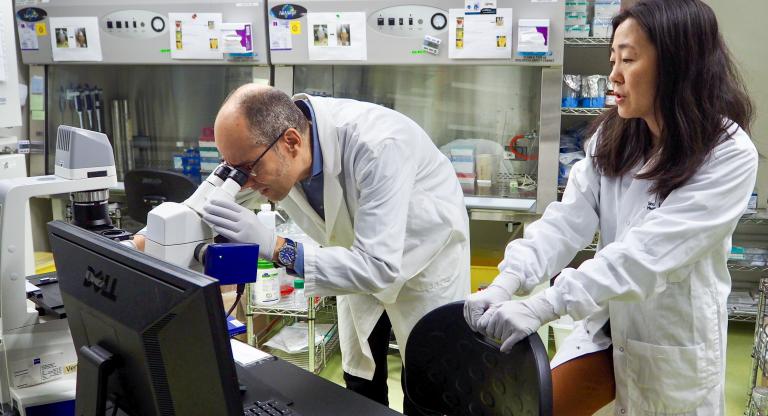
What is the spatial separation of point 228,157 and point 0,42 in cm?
102

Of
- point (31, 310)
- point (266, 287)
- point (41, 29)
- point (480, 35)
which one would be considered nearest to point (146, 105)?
point (41, 29)

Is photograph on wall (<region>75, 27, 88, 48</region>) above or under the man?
above

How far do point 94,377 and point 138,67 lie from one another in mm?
3179

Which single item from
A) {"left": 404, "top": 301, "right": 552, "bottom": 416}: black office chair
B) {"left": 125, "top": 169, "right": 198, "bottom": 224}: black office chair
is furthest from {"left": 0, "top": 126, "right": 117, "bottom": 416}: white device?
{"left": 125, "top": 169, "right": 198, "bottom": 224}: black office chair

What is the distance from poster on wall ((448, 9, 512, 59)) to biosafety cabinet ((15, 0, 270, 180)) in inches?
36.4

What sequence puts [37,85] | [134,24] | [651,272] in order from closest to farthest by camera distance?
1. [651,272]
2. [134,24]
3. [37,85]

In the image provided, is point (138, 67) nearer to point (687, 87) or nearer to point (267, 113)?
point (267, 113)

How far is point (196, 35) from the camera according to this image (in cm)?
323

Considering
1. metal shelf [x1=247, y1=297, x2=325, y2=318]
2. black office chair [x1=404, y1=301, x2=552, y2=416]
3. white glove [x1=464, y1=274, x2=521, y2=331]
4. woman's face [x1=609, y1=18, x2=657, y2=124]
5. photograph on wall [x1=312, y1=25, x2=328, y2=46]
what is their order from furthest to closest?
photograph on wall [x1=312, y1=25, x2=328, y2=46] < metal shelf [x1=247, y1=297, x2=325, y2=318] < woman's face [x1=609, y1=18, x2=657, y2=124] < white glove [x1=464, y1=274, x2=521, y2=331] < black office chair [x1=404, y1=301, x2=552, y2=416]

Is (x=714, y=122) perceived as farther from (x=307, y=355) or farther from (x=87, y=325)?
(x=307, y=355)

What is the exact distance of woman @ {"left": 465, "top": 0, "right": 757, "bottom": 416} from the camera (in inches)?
49.8

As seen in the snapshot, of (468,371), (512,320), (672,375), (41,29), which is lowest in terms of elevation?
(672,375)

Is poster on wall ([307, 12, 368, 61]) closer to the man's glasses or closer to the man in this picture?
the man

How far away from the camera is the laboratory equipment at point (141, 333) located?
0.74 metres
